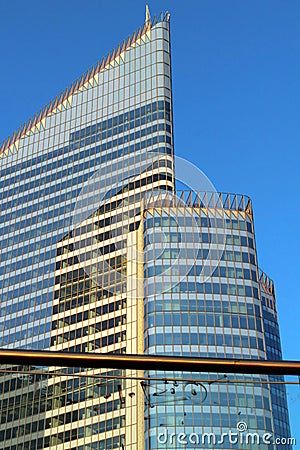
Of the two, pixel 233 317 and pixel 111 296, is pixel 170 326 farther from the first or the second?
pixel 111 296

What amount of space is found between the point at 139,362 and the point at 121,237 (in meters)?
81.4

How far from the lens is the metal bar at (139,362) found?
17.8ft

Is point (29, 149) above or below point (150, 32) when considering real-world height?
below

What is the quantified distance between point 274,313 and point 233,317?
1508 inches

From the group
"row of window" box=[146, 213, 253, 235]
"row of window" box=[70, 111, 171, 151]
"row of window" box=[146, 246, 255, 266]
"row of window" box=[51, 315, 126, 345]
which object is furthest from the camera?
"row of window" box=[70, 111, 171, 151]

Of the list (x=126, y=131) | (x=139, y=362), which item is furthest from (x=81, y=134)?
(x=139, y=362)

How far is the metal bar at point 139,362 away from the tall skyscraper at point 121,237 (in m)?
47.7

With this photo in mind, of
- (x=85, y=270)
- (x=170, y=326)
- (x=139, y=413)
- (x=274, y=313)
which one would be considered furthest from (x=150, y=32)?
(x=139, y=413)

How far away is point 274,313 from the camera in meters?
106

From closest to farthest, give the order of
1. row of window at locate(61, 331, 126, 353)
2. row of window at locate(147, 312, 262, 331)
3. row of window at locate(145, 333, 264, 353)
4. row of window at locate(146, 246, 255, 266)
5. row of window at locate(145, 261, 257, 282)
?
row of window at locate(145, 333, 264, 353) < row of window at locate(147, 312, 262, 331) < row of window at locate(145, 261, 257, 282) < row of window at locate(146, 246, 255, 266) < row of window at locate(61, 331, 126, 353)

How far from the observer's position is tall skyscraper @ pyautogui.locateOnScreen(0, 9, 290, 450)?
229ft

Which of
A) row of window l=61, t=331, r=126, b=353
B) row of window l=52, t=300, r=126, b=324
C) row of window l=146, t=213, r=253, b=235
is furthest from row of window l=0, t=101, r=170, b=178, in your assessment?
row of window l=61, t=331, r=126, b=353

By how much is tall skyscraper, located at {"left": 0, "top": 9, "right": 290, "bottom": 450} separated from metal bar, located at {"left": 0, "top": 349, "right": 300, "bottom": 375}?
4767 cm

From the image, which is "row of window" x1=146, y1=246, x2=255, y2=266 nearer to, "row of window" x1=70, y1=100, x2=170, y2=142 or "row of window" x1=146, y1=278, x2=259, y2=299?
"row of window" x1=146, y1=278, x2=259, y2=299
